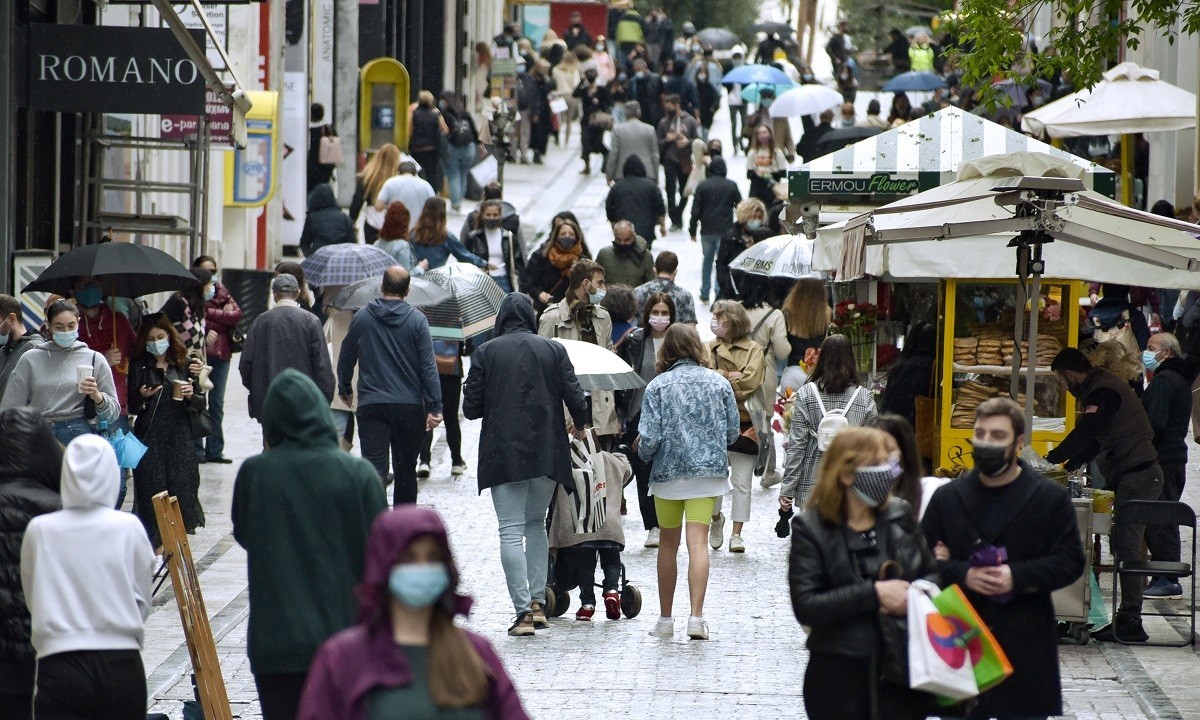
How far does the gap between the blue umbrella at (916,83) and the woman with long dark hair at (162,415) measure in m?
24.6

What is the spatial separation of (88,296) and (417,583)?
8.88 metres

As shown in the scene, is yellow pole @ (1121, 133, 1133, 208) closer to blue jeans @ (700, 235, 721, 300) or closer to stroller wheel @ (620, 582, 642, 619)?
blue jeans @ (700, 235, 721, 300)

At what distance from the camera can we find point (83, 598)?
638 centimetres

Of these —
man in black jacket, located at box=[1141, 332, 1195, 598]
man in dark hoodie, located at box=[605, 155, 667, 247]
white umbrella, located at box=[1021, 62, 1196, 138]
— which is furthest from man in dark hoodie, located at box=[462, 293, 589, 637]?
man in dark hoodie, located at box=[605, 155, 667, 247]

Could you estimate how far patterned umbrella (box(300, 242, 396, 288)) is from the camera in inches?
583

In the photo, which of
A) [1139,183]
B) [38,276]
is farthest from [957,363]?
[1139,183]

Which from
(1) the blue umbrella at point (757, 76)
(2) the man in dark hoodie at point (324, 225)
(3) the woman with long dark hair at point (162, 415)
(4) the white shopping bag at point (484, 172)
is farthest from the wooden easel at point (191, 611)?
(1) the blue umbrella at point (757, 76)

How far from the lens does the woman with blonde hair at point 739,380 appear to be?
12641 mm

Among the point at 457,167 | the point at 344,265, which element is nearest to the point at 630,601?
the point at 344,265

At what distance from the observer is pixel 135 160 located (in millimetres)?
20016

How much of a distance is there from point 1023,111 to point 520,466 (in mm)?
20051

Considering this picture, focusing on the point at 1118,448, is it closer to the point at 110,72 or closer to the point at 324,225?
the point at 110,72

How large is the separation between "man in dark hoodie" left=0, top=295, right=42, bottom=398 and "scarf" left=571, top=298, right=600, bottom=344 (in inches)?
156

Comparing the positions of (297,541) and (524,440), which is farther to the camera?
(524,440)
